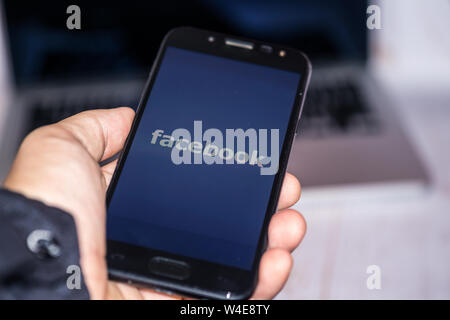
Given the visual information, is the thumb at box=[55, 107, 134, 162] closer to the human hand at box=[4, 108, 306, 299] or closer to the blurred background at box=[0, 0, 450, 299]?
the human hand at box=[4, 108, 306, 299]

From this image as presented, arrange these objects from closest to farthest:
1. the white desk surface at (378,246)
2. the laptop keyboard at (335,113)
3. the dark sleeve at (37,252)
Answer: the dark sleeve at (37,252) < the white desk surface at (378,246) < the laptop keyboard at (335,113)

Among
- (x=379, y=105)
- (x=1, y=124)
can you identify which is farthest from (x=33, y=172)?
(x=379, y=105)

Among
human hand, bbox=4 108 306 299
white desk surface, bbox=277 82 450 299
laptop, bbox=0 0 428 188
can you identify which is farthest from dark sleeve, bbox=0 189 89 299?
laptop, bbox=0 0 428 188

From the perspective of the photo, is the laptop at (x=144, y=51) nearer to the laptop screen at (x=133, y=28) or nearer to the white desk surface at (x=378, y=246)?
the laptop screen at (x=133, y=28)

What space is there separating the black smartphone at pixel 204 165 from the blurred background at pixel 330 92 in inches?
6.3

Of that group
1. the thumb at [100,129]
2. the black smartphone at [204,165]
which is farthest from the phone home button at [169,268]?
the thumb at [100,129]

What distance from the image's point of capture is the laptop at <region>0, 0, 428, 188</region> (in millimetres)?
750

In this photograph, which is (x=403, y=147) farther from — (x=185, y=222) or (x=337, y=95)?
(x=185, y=222)

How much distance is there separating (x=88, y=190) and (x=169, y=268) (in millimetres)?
91

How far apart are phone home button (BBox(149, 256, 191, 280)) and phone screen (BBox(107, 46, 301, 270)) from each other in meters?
0.01

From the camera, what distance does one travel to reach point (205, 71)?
507 mm

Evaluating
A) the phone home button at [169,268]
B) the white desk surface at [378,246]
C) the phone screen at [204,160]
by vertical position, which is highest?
the phone screen at [204,160]

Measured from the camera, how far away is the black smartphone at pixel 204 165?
1.43ft
